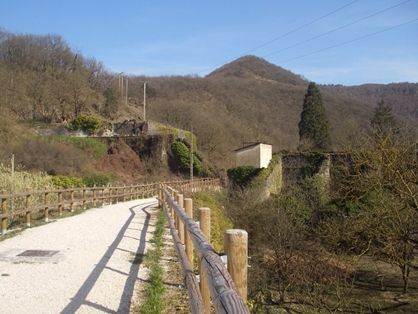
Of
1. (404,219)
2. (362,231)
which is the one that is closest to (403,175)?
(404,219)

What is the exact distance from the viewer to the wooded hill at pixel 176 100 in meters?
49.2

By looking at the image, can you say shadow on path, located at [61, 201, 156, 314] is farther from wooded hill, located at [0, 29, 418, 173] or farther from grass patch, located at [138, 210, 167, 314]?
wooded hill, located at [0, 29, 418, 173]

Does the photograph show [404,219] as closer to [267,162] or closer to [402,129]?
[402,129]

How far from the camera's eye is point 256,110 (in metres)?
94.7

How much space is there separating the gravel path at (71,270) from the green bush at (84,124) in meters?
39.6

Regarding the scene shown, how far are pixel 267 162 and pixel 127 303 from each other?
108 feet

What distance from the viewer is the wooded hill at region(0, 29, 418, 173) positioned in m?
49.2

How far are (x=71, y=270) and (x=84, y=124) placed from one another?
148ft

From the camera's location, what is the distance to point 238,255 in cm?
288

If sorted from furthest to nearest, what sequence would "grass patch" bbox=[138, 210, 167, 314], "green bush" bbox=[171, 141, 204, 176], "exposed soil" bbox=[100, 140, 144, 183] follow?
"green bush" bbox=[171, 141, 204, 176], "exposed soil" bbox=[100, 140, 144, 183], "grass patch" bbox=[138, 210, 167, 314]

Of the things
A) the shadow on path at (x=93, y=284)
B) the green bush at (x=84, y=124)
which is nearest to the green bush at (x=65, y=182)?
the green bush at (x=84, y=124)

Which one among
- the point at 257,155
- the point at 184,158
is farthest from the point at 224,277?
the point at 184,158

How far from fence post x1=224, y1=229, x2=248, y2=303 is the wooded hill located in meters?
25.0

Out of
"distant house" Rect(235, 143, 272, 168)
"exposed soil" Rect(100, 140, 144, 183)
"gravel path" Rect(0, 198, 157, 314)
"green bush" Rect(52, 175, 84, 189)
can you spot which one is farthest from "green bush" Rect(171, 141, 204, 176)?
"gravel path" Rect(0, 198, 157, 314)
